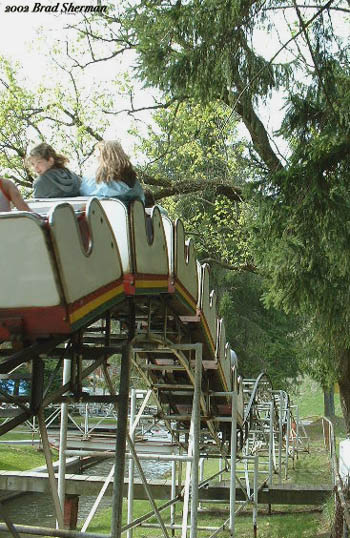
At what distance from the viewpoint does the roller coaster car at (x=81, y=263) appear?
14.9 ft

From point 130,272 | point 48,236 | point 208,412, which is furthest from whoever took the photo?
point 208,412

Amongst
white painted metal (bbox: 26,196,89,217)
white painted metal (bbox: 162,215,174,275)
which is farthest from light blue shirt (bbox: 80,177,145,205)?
white painted metal (bbox: 162,215,174,275)

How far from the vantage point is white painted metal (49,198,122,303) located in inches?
182

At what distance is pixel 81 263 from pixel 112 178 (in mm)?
1136

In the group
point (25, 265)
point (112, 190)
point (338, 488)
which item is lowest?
point (338, 488)

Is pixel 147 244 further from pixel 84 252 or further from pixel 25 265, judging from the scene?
pixel 25 265

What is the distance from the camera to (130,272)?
227 inches

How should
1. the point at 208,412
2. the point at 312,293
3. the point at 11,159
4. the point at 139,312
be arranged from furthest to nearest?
the point at 11,159 < the point at 208,412 < the point at 312,293 < the point at 139,312

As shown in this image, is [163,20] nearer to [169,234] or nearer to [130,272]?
[169,234]

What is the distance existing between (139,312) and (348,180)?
287 cm

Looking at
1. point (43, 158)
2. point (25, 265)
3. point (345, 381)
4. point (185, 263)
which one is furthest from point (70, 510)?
point (25, 265)

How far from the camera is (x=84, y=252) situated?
4941 millimetres

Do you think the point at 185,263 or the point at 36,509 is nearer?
the point at 185,263

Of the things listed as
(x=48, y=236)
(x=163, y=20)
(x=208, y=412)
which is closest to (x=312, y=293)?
(x=208, y=412)
